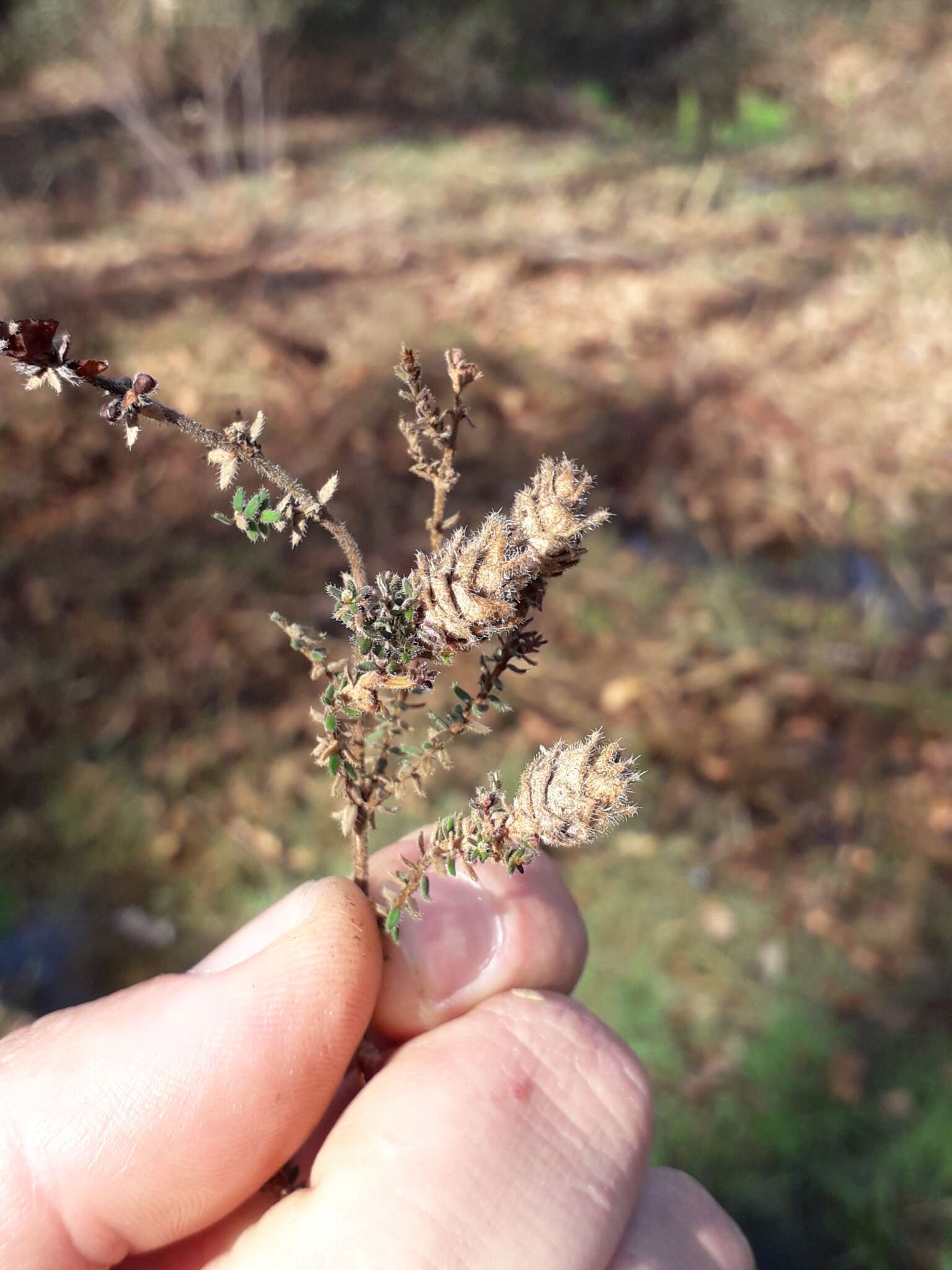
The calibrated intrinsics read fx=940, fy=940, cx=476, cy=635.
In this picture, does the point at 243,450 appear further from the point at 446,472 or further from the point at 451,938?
→ the point at 451,938

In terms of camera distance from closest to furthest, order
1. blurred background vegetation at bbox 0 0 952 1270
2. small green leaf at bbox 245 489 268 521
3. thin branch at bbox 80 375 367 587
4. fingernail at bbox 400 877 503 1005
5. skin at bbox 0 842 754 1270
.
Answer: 1. thin branch at bbox 80 375 367 587
2. small green leaf at bbox 245 489 268 521
3. skin at bbox 0 842 754 1270
4. fingernail at bbox 400 877 503 1005
5. blurred background vegetation at bbox 0 0 952 1270

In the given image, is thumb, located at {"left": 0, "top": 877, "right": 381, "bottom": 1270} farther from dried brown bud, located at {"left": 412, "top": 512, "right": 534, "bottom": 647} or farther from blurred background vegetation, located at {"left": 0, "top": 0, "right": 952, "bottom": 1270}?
blurred background vegetation, located at {"left": 0, "top": 0, "right": 952, "bottom": 1270}

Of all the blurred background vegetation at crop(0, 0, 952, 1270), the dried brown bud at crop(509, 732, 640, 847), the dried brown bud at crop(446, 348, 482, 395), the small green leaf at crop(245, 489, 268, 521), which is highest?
the dried brown bud at crop(446, 348, 482, 395)

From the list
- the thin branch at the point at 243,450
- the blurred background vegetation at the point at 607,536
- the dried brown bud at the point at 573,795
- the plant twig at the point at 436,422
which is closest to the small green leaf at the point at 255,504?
the thin branch at the point at 243,450

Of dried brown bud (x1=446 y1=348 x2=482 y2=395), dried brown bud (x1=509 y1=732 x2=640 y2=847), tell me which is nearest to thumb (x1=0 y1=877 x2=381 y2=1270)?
dried brown bud (x1=509 y1=732 x2=640 y2=847)

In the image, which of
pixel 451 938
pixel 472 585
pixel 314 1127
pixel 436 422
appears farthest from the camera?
pixel 451 938

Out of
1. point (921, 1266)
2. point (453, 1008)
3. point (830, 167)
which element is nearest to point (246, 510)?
point (453, 1008)

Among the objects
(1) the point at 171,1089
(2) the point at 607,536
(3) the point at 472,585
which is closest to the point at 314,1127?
(1) the point at 171,1089

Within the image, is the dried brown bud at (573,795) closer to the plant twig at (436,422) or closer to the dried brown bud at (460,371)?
the plant twig at (436,422)
